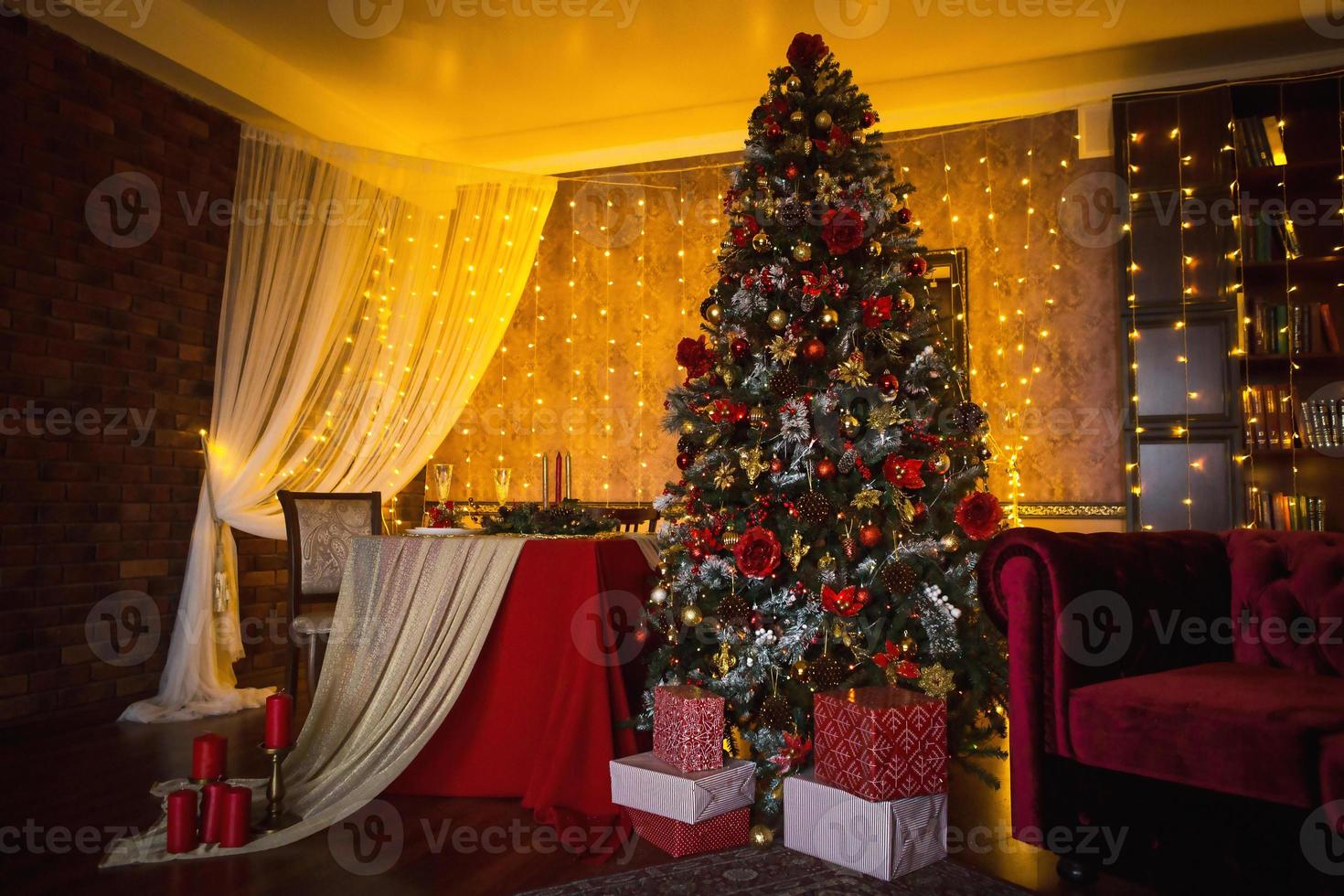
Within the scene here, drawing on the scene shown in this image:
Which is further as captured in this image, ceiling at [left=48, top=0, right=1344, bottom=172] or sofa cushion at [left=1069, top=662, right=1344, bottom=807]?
ceiling at [left=48, top=0, right=1344, bottom=172]

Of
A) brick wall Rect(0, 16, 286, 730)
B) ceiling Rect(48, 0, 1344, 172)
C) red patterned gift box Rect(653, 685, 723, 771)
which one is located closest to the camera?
red patterned gift box Rect(653, 685, 723, 771)

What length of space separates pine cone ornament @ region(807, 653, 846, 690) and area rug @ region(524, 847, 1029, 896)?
44 centimetres

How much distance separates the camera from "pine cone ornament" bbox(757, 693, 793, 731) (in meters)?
2.45

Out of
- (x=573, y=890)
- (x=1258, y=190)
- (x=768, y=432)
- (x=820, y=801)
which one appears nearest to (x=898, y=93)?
(x=1258, y=190)

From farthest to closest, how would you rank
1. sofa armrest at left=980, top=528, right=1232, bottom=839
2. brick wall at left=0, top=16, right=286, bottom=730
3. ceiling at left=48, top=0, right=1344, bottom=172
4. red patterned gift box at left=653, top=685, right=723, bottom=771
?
ceiling at left=48, top=0, right=1344, bottom=172
brick wall at left=0, top=16, right=286, bottom=730
red patterned gift box at left=653, top=685, right=723, bottom=771
sofa armrest at left=980, top=528, right=1232, bottom=839

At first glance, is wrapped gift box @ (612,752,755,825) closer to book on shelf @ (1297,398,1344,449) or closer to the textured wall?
the textured wall

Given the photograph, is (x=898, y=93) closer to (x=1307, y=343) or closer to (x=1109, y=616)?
(x=1307, y=343)

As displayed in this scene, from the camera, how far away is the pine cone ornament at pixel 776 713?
2.45 metres

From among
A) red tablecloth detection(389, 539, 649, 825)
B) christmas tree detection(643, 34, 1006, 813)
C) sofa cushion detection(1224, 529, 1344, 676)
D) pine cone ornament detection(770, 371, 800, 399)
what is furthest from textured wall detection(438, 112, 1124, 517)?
red tablecloth detection(389, 539, 649, 825)

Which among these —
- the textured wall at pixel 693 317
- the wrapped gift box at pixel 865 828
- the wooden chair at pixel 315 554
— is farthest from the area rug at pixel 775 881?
the textured wall at pixel 693 317

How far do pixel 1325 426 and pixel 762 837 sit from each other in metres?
3.52

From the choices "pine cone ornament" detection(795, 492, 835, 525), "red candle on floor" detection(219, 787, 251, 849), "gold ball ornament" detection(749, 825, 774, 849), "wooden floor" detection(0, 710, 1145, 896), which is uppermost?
"pine cone ornament" detection(795, 492, 835, 525)

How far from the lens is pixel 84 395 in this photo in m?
3.73

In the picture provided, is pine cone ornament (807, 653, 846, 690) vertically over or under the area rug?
over
